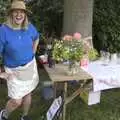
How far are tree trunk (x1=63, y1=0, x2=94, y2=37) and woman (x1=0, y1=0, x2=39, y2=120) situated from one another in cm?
138

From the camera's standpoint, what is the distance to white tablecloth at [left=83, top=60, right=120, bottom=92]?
4.74 m

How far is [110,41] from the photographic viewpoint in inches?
280

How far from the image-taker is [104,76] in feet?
15.7

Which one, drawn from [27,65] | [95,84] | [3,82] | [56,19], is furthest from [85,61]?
[56,19]

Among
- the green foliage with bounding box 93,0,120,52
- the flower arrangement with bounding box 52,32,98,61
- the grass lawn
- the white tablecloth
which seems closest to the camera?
the flower arrangement with bounding box 52,32,98,61

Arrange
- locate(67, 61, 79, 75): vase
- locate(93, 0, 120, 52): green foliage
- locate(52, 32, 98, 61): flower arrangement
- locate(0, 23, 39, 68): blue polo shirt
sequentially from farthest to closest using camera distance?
locate(93, 0, 120, 52): green foliage < locate(67, 61, 79, 75): vase < locate(52, 32, 98, 61): flower arrangement < locate(0, 23, 39, 68): blue polo shirt

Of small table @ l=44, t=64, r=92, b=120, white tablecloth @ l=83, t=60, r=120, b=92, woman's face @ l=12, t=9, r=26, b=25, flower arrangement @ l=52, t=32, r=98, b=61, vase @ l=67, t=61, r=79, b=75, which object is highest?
woman's face @ l=12, t=9, r=26, b=25

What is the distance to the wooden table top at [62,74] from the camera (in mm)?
4406

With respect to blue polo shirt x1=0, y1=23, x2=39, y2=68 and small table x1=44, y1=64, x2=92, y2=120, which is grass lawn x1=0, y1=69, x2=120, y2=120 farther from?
blue polo shirt x1=0, y1=23, x2=39, y2=68

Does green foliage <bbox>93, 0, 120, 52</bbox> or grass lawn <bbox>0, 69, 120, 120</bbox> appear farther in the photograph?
green foliage <bbox>93, 0, 120, 52</bbox>

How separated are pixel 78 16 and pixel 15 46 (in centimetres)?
180

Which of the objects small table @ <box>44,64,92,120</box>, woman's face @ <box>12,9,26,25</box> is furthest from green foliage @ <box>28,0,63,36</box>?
woman's face @ <box>12,9,26,25</box>

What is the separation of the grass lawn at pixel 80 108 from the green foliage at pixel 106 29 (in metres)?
1.25

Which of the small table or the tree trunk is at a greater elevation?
the tree trunk
